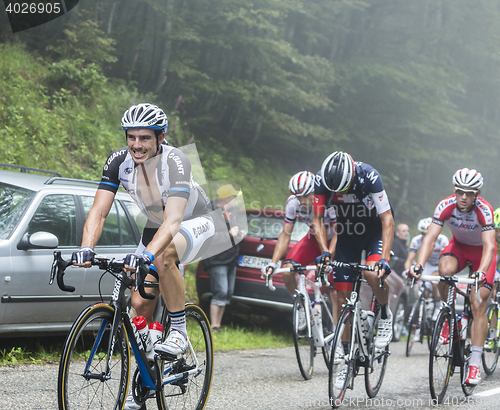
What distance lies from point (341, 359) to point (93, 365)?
248 cm

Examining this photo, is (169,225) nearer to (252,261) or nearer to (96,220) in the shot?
(96,220)

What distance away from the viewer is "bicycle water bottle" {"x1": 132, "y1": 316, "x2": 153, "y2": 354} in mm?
3752

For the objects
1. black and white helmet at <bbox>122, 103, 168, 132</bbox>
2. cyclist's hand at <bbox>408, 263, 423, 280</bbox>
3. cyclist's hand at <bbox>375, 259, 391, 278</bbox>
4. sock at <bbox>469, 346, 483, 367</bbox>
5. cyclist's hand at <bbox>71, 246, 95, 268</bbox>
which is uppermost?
black and white helmet at <bbox>122, 103, 168, 132</bbox>

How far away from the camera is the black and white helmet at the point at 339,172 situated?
5324 mm

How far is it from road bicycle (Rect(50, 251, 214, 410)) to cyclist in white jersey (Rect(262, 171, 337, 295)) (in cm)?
299

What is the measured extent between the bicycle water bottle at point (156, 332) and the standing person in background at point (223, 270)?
14.9ft

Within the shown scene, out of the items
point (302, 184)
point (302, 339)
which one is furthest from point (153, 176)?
point (302, 339)

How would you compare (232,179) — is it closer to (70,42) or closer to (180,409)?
(70,42)

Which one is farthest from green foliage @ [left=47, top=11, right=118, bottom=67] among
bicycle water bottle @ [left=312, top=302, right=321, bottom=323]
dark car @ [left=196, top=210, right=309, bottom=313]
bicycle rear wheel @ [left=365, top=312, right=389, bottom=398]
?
bicycle rear wheel @ [left=365, top=312, right=389, bottom=398]

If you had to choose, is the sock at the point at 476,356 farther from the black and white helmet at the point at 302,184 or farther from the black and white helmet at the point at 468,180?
the black and white helmet at the point at 302,184

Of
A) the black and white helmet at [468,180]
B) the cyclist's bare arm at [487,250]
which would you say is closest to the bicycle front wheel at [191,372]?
the cyclist's bare arm at [487,250]

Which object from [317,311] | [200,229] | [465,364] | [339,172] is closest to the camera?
[200,229]

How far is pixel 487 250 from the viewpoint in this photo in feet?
20.2

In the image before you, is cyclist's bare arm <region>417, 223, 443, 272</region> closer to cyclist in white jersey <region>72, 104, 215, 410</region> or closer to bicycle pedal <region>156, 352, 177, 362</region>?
cyclist in white jersey <region>72, 104, 215, 410</region>
